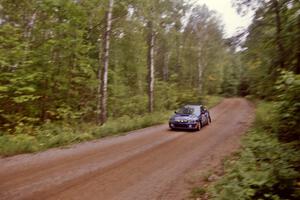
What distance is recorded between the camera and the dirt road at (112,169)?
26.2 ft

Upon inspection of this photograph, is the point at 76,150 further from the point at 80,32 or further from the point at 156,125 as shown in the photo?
the point at 156,125

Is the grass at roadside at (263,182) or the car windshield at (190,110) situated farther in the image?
the car windshield at (190,110)

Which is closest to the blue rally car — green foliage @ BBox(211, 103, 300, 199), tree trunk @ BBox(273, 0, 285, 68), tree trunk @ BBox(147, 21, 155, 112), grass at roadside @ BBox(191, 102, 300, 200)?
tree trunk @ BBox(147, 21, 155, 112)

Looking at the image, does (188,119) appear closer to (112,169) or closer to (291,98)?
(291,98)

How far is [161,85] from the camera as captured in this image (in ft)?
116

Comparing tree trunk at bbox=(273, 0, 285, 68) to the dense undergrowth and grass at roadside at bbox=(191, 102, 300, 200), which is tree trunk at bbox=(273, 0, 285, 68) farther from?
grass at roadside at bbox=(191, 102, 300, 200)

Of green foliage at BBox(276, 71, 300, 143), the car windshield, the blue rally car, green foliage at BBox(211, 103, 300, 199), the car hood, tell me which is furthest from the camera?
the car windshield

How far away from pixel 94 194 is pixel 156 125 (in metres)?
15.8

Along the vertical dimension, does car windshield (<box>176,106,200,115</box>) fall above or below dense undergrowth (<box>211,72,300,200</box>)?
above

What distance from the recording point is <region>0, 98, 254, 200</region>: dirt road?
800 centimetres

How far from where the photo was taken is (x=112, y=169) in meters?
10.3

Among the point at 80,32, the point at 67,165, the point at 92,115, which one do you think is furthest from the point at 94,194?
the point at 92,115

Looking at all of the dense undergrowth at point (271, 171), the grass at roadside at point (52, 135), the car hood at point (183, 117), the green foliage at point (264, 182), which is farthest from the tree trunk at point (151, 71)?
the green foliage at point (264, 182)

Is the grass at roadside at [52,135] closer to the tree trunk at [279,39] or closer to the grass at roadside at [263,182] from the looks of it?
the grass at roadside at [263,182]
